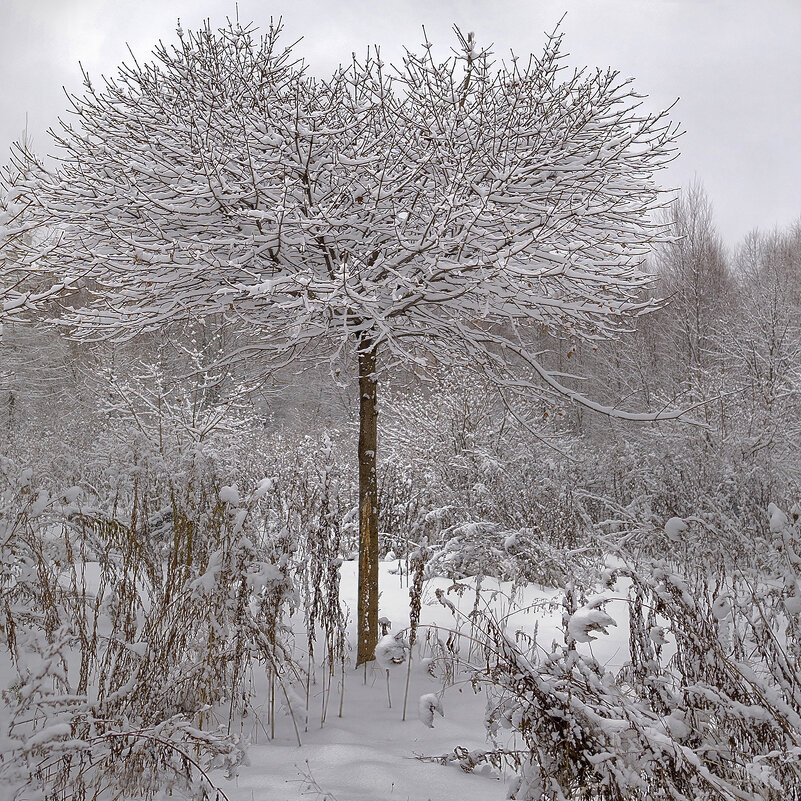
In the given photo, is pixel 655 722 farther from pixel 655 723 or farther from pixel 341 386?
pixel 341 386

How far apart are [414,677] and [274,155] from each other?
339 centimetres

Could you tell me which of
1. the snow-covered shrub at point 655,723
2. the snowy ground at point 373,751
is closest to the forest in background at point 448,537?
the snow-covered shrub at point 655,723

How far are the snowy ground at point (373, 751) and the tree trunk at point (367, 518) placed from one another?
25 cm

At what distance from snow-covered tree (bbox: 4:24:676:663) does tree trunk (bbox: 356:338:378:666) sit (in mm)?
61

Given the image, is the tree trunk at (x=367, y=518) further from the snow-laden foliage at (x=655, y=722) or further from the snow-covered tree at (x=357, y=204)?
the snow-laden foliage at (x=655, y=722)

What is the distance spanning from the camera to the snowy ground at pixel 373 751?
8.24 feet

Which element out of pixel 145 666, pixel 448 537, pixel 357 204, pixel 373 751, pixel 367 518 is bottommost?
pixel 373 751

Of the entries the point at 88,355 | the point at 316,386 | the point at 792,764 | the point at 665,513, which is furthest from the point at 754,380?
the point at 88,355

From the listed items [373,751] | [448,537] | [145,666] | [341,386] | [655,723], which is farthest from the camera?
[448,537]

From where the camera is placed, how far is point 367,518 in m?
4.10

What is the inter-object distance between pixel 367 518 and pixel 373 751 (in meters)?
1.49

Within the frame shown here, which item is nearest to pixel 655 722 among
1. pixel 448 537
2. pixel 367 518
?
pixel 367 518

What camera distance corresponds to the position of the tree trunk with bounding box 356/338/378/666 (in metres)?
4.12

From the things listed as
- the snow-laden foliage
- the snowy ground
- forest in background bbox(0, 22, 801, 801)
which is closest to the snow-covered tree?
forest in background bbox(0, 22, 801, 801)
